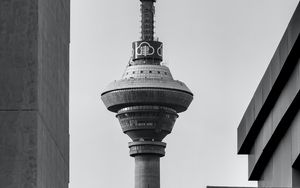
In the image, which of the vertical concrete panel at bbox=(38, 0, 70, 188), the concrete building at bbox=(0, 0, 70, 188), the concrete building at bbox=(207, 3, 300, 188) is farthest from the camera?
the concrete building at bbox=(207, 3, 300, 188)

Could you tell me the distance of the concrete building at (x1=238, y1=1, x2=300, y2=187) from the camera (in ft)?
76.0

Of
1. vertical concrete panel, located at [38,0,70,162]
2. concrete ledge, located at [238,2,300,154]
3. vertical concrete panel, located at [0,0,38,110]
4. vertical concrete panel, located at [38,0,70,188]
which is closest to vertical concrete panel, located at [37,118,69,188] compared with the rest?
vertical concrete panel, located at [38,0,70,188]

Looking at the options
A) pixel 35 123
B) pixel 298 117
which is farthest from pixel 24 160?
pixel 298 117

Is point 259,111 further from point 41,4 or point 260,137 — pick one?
point 41,4

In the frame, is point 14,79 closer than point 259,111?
Yes

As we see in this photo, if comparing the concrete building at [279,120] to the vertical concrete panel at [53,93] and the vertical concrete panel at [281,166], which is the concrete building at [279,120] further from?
the vertical concrete panel at [53,93]

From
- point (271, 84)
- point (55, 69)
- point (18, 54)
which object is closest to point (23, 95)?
point (18, 54)

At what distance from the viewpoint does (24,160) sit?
20969 mm

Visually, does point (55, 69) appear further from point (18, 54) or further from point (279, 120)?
point (279, 120)

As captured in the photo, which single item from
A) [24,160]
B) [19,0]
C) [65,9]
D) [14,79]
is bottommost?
[24,160]

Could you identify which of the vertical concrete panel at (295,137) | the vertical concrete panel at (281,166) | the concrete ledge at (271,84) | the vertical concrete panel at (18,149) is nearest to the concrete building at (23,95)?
the vertical concrete panel at (18,149)

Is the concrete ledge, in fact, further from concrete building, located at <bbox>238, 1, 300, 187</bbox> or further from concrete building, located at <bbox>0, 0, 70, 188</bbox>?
concrete building, located at <bbox>0, 0, 70, 188</bbox>

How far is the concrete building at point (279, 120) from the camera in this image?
2316 centimetres

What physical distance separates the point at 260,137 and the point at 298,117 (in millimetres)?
6953
